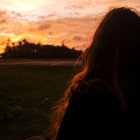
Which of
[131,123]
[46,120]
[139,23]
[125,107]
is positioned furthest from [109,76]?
[46,120]

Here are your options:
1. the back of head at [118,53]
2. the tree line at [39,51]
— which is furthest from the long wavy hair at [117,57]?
the tree line at [39,51]

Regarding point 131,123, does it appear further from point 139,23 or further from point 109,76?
point 139,23

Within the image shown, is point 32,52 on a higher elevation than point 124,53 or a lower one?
lower

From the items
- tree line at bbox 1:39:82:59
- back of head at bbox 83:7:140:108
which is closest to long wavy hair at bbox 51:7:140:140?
back of head at bbox 83:7:140:108

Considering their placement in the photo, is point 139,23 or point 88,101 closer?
point 88,101

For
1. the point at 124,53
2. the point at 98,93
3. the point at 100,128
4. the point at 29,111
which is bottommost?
the point at 29,111

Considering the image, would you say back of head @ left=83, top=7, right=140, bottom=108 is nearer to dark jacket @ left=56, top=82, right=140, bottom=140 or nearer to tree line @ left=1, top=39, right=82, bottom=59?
dark jacket @ left=56, top=82, right=140, bottom=140

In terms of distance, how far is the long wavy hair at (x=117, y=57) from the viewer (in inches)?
52.0

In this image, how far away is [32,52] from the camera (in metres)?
54.2

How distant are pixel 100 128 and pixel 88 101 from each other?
19 centimetres

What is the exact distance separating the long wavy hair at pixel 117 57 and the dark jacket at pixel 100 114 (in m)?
0.04

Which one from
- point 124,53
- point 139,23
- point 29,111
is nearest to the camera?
point 124,53

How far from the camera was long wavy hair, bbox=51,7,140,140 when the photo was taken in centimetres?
132

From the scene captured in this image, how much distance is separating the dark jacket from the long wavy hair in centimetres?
4
